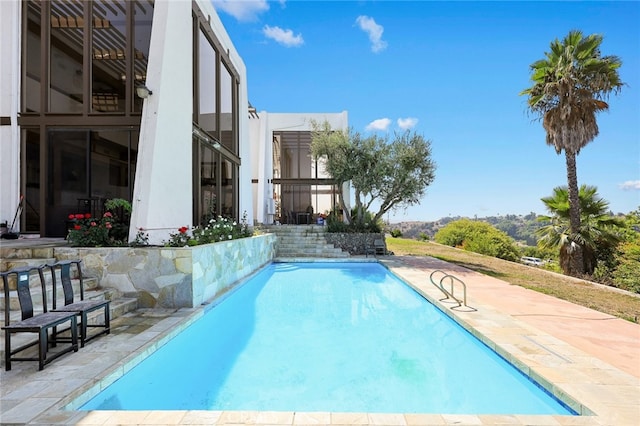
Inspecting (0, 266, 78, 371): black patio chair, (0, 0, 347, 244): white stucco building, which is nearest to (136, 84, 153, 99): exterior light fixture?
(0, 0, 347, 244): white stucco building

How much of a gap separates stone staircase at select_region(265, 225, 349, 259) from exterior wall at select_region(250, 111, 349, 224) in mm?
2680

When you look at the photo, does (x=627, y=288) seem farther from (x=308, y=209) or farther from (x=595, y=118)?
(x=308, y=209)

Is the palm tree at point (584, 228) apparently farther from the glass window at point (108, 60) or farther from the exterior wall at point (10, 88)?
the exterior wall at point (10, 88)

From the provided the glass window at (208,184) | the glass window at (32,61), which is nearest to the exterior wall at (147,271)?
the glass window at (208,184)

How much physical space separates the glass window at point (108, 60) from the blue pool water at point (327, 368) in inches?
236

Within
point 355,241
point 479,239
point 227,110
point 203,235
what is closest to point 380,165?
point 355,241

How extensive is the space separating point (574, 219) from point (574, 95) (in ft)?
16.1

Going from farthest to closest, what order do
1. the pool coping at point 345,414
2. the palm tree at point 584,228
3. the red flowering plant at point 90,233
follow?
the palm tree at point 584,228
the red flowering plant at point 90,233
the pool coping at point 345,414

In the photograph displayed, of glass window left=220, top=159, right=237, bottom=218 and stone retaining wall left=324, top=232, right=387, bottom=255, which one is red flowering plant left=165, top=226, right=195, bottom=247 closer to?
glass window left=220, top=159, right=237, bottom=218

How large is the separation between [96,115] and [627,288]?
15.4 metres

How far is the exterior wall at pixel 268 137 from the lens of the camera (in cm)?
1841

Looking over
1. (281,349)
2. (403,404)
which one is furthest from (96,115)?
(403,404)

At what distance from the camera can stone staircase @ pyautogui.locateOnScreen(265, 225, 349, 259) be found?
14406mm

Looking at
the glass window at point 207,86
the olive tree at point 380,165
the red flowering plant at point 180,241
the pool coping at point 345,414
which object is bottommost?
the pool coping at point 345,414
